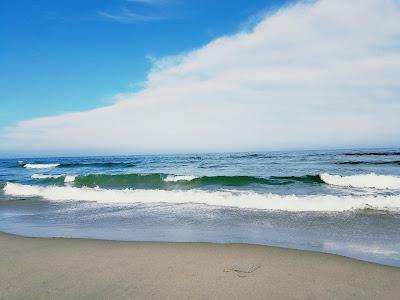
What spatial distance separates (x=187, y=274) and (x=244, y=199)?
6591 millimetres

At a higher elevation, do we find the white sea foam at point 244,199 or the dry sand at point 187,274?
the dry sand at point 187,274

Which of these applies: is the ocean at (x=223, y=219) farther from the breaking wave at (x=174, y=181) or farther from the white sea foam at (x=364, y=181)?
the breaking wave at (x=174, y=181)

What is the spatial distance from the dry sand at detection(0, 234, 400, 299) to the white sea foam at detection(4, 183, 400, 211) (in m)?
4.54

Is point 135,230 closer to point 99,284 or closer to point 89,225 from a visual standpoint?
point 89,225

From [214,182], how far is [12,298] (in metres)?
13.6

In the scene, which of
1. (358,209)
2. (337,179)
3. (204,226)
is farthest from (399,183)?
(204,226)

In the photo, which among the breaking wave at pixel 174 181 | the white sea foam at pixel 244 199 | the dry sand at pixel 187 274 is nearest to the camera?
the dry sand at pixel 187 274

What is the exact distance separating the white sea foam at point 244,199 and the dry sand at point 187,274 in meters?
4.54

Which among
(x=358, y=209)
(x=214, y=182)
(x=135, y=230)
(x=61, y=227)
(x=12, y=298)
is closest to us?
(x=12, y=298)

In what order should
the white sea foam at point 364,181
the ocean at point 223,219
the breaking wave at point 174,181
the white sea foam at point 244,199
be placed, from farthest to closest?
the breaking wave at point 174,181, the white sea foam at point 364,181, the white sea foam at point 244,199, the ocean at point 223,219

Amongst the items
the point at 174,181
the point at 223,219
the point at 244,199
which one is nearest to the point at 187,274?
the point at 223,219

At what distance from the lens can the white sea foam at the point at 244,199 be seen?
29.6 feet

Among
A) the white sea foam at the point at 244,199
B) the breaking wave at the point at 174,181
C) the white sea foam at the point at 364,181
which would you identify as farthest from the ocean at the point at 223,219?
the breaking wave at the point at 174,181

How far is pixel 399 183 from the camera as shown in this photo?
582 inches
